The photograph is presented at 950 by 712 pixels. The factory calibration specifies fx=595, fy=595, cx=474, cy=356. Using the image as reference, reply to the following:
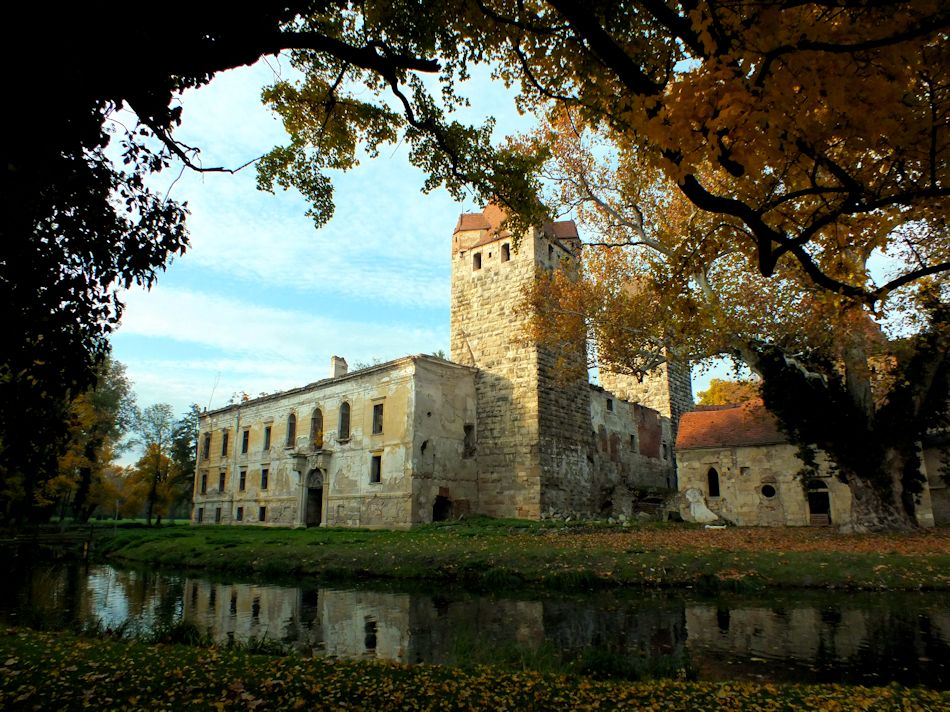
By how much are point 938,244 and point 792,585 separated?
8369 millimetres

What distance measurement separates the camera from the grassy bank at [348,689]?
472cm

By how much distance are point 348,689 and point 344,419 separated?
26.0 metres

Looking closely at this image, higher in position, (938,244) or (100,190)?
(938,244)

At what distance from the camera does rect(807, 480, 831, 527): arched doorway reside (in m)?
24.4

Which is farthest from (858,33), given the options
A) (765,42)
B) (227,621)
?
(227,621)

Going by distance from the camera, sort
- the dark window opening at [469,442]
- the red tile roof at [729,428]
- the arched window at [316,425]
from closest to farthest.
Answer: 1. the red tile roof at [729,428]
2. the dark window opening at [469,442]
3. the arched window at [316,425]

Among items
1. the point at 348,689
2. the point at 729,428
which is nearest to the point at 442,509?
the point at 729,428

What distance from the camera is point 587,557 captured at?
1420 centimetres

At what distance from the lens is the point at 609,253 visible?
71.1 ft

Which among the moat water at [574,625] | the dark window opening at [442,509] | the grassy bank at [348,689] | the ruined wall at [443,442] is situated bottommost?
the moat water at [574,625]

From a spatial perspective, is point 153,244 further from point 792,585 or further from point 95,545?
point 95,545

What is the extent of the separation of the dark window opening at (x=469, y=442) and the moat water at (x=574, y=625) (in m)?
14.6

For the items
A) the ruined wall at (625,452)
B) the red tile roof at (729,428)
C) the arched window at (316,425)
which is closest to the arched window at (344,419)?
the arched window at (316,425)

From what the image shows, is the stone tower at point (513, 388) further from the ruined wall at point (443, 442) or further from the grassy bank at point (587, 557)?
the grassy bank at point (587, 557)
